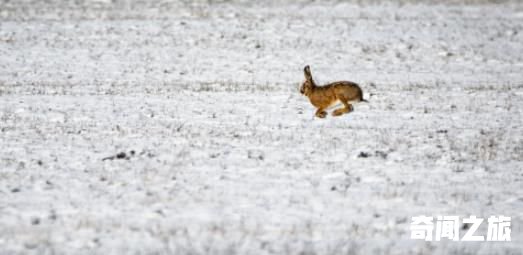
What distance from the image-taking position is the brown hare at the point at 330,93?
36.2ft

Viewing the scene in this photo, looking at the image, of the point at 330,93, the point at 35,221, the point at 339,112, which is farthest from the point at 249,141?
the point at 35,221

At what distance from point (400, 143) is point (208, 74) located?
664cm

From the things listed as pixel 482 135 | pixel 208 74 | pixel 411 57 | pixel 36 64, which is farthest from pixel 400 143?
pixel 36 64

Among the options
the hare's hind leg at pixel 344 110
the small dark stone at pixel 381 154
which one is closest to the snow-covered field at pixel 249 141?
the small dark stone at pixel 381 154

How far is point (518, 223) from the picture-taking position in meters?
7.19

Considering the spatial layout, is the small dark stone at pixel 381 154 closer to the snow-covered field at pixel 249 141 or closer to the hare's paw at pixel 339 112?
the snow-covered field at pixel 249 141

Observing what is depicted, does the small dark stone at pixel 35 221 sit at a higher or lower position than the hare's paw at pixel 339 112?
lower

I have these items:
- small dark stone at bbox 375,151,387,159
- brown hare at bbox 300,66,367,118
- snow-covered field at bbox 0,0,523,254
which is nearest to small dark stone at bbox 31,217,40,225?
snow-covered field at bbox 0,0,523,254

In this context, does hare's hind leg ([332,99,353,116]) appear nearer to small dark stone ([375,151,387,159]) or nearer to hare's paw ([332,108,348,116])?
hare's paw ([332,108,348,116])

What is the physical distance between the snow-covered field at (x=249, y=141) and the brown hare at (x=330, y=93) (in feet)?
0.80

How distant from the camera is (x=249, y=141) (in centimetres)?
995

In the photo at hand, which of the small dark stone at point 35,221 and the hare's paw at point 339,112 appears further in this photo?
the hare's paw at point 339,112

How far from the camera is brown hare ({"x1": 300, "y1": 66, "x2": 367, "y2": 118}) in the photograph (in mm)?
11023

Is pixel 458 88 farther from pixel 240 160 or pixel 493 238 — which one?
pixel 493 238
